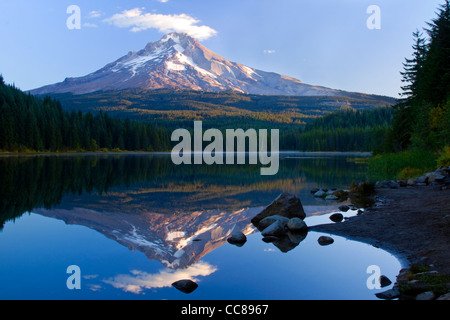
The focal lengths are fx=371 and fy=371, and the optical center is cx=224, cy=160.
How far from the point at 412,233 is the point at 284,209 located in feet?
14.1

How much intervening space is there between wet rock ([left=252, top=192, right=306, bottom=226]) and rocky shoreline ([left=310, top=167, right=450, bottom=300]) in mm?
1356

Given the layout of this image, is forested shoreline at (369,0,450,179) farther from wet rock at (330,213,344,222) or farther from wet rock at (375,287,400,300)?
wet rock at (375,287,400,300)

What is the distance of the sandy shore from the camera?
27.0 feet

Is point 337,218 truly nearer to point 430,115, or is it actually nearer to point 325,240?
point 325,240

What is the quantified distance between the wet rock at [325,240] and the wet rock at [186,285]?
14.4 feet

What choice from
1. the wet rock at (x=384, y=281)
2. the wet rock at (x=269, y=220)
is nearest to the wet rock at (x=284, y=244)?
the wet rock at (x=269, y=220)

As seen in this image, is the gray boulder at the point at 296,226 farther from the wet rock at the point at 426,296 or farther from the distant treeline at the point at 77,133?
the distant treeline at the point at 77,133

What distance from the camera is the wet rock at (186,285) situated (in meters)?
6.70

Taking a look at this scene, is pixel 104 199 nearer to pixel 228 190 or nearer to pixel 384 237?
pixel 228 190

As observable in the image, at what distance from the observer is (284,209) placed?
13.2 m

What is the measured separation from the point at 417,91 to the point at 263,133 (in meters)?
117

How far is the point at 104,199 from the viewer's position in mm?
18078

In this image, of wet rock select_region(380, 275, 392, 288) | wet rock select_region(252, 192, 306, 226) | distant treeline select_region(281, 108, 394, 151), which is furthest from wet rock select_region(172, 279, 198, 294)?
distant treeline select_region(281, 108, 394, 151)
